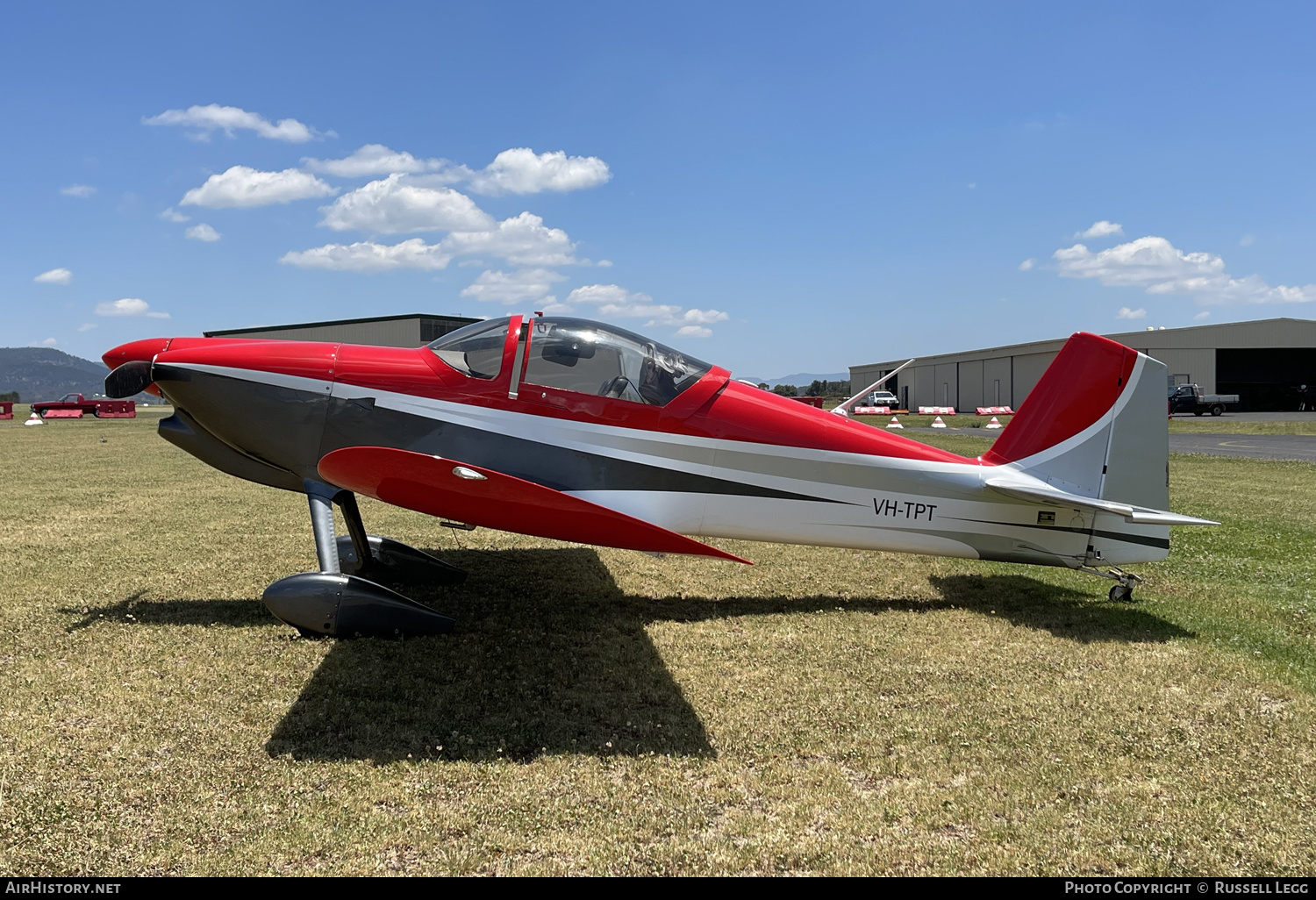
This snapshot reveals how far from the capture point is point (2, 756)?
3.58 m

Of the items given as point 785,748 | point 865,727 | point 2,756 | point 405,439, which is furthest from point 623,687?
point 2,756

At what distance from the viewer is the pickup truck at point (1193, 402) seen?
42.4m

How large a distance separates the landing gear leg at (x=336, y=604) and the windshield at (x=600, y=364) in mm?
1740

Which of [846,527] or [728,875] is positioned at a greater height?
[846,527]

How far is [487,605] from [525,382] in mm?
2187

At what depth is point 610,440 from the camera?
5160 mm

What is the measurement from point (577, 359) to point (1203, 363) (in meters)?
59.1

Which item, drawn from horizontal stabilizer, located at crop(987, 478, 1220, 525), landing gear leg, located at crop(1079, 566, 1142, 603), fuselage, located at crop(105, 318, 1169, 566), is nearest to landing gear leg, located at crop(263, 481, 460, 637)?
fuselage, located at crop(105, 318, 1169, 566)

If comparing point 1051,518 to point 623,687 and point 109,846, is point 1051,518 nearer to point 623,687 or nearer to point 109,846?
point 623,687

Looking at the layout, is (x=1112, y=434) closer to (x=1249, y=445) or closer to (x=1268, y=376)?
(x=1249, y=445)

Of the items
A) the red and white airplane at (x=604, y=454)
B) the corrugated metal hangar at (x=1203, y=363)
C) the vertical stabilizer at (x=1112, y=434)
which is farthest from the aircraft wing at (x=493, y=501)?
the corrugated metal hangar at (x=1203, y=363)

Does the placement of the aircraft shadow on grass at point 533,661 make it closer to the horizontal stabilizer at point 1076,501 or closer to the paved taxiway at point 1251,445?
the horizontal stabilizer at point 1076,501

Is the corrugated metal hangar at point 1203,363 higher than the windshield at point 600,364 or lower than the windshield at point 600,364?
higher

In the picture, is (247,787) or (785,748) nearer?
(247,787)
